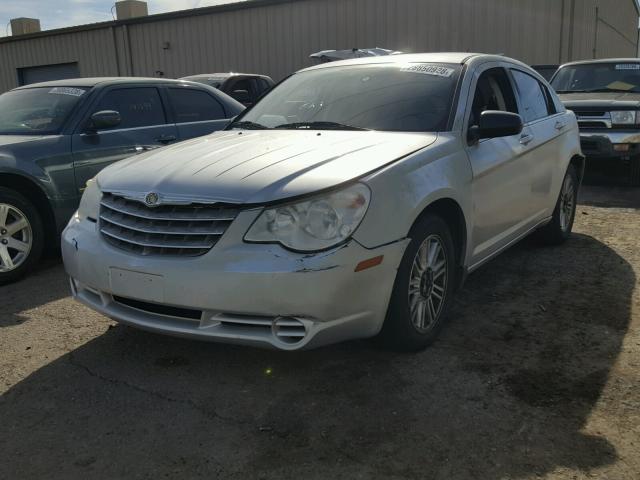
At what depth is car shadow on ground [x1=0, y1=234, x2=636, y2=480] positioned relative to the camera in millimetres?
2398

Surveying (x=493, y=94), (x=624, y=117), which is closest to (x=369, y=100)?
(x=493, y=94)

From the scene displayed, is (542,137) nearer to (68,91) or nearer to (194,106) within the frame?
(194,106)

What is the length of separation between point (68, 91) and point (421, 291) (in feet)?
13.0

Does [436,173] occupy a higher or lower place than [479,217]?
higher

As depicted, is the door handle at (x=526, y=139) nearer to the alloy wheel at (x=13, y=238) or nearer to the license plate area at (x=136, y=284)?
the license plate area at (x=136, y=284)

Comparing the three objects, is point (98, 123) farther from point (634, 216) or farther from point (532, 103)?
point (634, 216)

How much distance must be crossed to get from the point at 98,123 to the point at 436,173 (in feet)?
10.4

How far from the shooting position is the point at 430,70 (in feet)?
13.0

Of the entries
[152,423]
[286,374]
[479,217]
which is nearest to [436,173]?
[479,217]

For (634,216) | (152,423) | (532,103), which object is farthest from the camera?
(634,216)

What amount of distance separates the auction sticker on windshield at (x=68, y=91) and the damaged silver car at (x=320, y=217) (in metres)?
2.17

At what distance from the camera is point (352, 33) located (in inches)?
675

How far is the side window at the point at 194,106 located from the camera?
621 cm

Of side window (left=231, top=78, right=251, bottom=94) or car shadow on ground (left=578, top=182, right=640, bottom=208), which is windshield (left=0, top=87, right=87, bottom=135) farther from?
side window (left=231, top=78, right=251, bottom=94)
